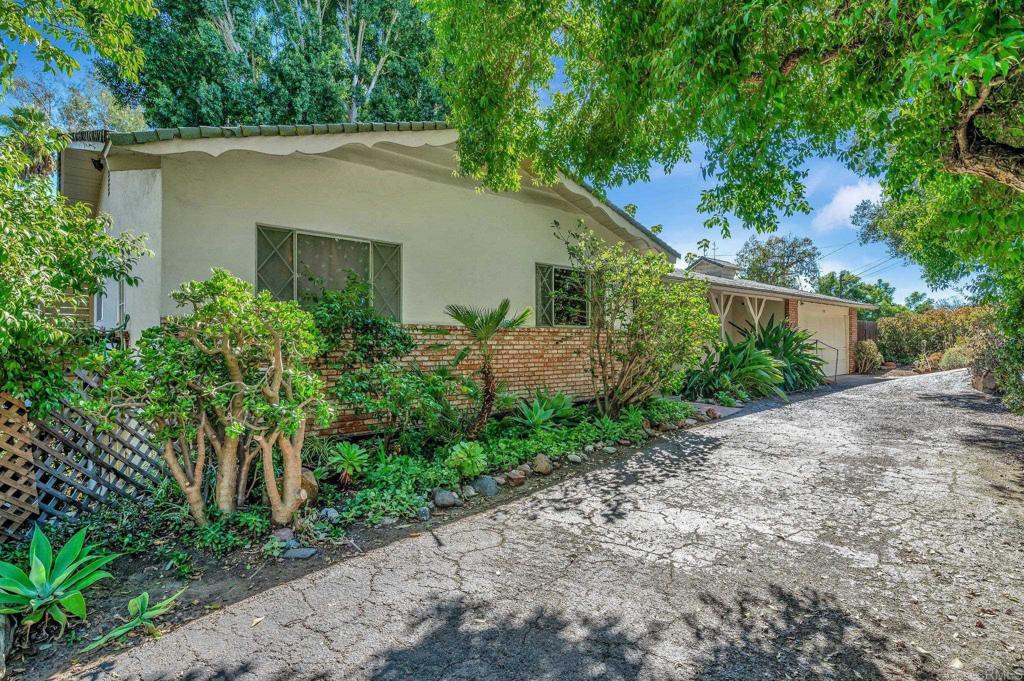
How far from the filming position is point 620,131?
6566mm

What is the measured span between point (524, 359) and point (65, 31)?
6991mm

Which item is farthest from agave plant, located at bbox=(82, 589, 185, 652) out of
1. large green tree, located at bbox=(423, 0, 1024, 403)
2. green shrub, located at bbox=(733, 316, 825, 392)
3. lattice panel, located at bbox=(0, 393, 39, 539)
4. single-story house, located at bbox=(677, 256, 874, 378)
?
green shrub, located at bbox=(733, 316, 825, 392)

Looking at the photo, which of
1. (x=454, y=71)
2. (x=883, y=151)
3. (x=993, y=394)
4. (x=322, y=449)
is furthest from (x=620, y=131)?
(x=993, y=394)

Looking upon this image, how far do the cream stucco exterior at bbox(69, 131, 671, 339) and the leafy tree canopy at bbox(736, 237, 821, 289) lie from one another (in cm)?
3046

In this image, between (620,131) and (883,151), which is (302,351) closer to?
(620,131)

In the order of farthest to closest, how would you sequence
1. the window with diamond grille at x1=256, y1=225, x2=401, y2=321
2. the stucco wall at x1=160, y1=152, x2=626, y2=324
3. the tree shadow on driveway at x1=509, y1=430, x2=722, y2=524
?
the window with diamond grille at x1=256, y1=225, x2=401, y2=321, the stucco wall at x1=160, y1=152, x2=626, y2=324, the tree shadow on driveway at x1=509, y1=430, x2=722, y2=524

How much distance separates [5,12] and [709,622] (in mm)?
7084

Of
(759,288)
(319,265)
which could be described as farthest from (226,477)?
(759,288)

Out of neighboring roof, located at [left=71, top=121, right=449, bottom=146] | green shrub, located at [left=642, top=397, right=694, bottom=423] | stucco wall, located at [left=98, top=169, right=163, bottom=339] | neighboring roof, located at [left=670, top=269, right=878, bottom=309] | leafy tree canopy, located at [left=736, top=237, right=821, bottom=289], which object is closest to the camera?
neighboring roof, located at [left=71, top=121, right=449, bottom=146]

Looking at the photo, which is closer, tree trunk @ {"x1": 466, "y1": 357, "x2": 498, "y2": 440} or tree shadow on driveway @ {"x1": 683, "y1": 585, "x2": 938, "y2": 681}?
tree shadow on driveway @ {"x1": 683, "y1": 585, "x2": 938, "y2": 681}

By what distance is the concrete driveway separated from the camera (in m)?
2.48

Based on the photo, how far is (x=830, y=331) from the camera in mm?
19312

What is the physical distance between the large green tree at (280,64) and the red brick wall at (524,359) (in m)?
11.0

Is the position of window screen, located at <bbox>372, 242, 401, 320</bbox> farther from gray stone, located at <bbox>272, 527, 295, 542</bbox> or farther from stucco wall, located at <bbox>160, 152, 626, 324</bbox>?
gray stone, located at <bbox>272, 527, 295, 542</bbox>
